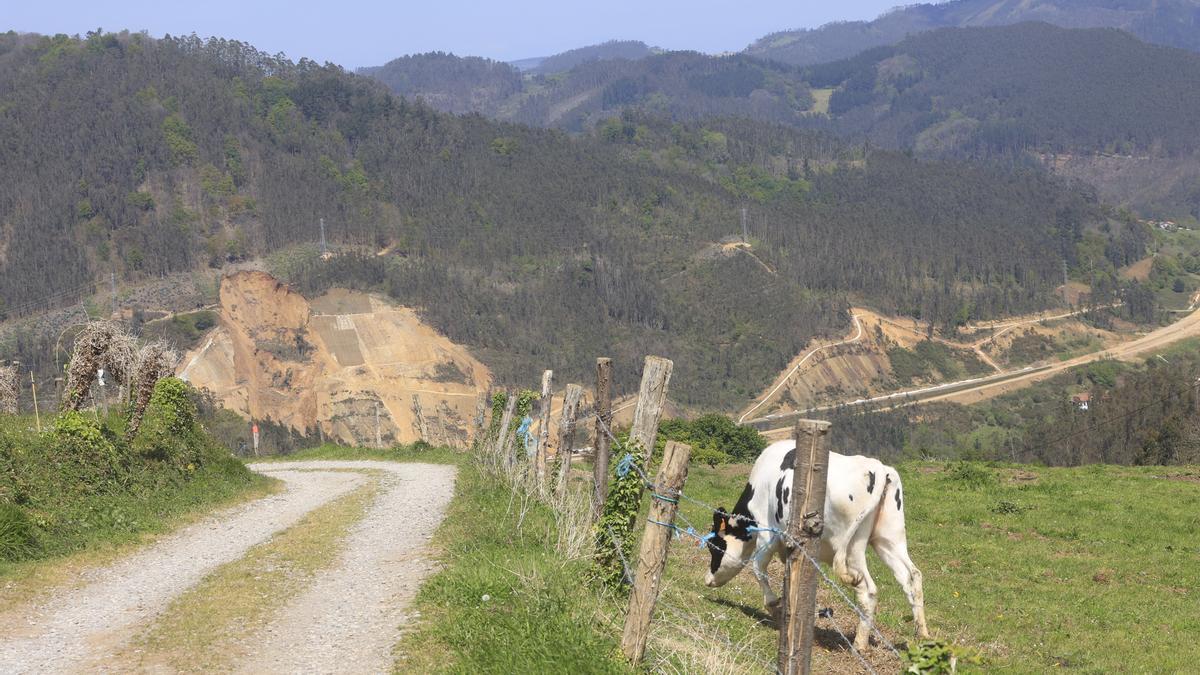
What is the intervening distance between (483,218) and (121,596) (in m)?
125

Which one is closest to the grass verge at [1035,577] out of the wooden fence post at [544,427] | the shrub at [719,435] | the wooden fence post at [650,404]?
the wooden fence post at [650,404]

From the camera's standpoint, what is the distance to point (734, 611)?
568 inches

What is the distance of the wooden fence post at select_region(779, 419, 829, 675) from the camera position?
9266 millimetres

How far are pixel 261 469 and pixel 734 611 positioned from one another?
67.5ft

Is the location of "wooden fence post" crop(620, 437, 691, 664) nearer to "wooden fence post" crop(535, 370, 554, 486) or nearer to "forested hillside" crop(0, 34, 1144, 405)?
"wooden fence post" crop(535, 370, 554, 486)

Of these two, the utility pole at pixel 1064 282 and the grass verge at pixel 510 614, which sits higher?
the grass verge at pixel 510 614

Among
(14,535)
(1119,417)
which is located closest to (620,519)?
(14,535)

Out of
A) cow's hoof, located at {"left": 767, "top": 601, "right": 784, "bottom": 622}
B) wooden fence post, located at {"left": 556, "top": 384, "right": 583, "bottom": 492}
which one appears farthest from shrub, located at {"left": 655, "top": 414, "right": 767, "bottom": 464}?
cow's hoof, located at {"left": 767, "top": 601, "right": 784, "bottom": 622}

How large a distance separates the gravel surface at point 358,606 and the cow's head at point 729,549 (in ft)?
10.8

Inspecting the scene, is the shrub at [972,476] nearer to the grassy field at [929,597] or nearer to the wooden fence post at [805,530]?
the grassy field at [929,597]

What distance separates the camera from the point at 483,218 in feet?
450

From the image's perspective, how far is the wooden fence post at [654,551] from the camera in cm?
1035

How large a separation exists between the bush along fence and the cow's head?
0.44 m

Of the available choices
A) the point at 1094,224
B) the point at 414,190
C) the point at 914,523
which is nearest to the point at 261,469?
the point at 914,523
